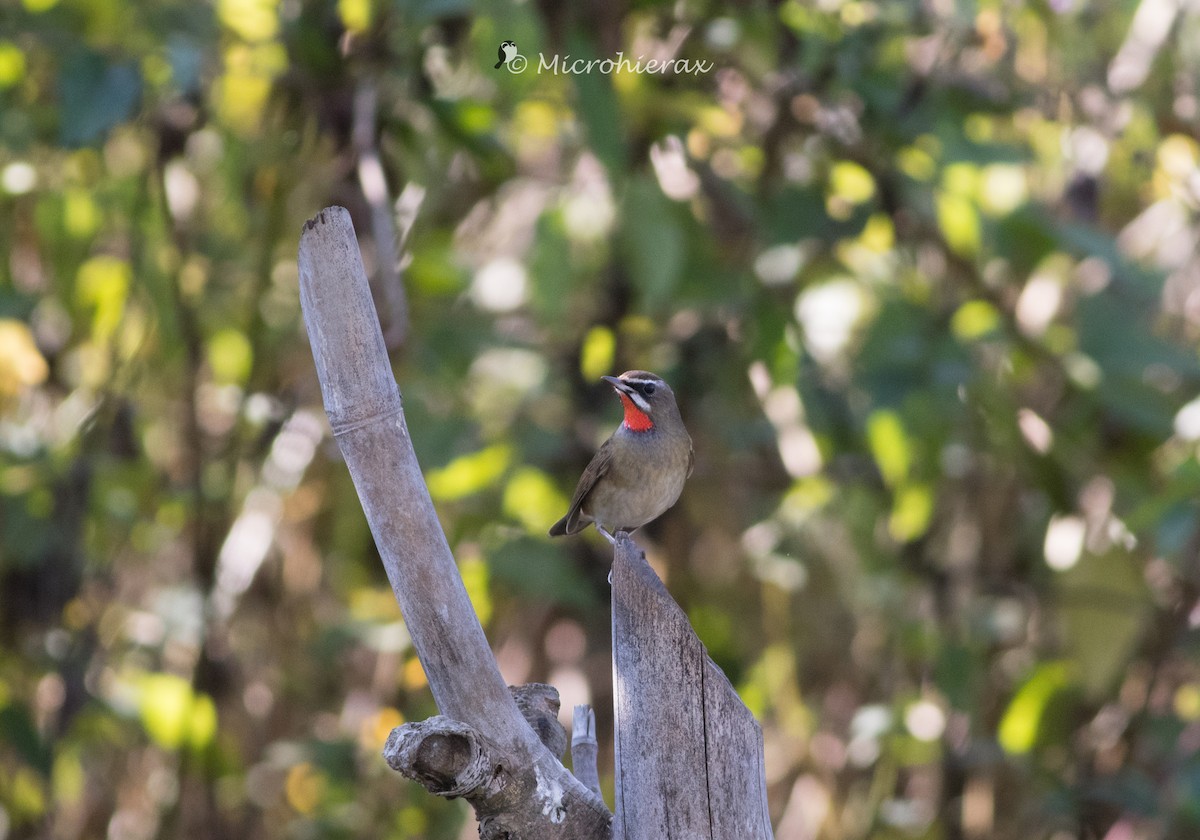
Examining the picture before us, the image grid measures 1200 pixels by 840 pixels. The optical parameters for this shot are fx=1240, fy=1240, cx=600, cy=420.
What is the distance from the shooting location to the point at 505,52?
431 centimetres

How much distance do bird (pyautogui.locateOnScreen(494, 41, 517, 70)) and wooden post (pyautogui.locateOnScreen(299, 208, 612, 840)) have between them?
2577 mm

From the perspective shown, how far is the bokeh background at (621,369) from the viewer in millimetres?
4883

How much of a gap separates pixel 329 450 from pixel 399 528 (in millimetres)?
4135

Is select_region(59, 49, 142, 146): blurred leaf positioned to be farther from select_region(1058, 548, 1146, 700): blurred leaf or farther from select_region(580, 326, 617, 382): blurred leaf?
select_region(1058, 548, 1146, 700): blurred leaf

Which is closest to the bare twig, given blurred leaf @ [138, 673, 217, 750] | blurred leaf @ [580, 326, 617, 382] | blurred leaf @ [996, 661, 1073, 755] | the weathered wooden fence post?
the weathered wooden fence post

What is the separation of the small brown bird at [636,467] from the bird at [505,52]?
1.17 meters

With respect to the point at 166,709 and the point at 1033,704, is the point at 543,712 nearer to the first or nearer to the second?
the point at 166,709

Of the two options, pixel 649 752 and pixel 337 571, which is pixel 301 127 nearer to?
pixel 337 571

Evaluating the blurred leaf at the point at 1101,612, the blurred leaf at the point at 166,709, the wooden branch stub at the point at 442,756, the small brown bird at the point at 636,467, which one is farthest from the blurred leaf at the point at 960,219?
the blurred leaf at the point at 166,709

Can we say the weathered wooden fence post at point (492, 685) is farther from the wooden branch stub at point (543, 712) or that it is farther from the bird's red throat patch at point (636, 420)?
the bird's red throat patch at point (636, 420)

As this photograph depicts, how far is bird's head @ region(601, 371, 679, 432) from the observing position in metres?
4.53

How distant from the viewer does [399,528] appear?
1913mm

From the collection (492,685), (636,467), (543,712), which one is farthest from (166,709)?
(492,685)

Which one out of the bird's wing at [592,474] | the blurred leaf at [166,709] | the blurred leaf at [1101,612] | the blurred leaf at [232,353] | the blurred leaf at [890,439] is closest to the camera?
the bird's wing at [592,474]
